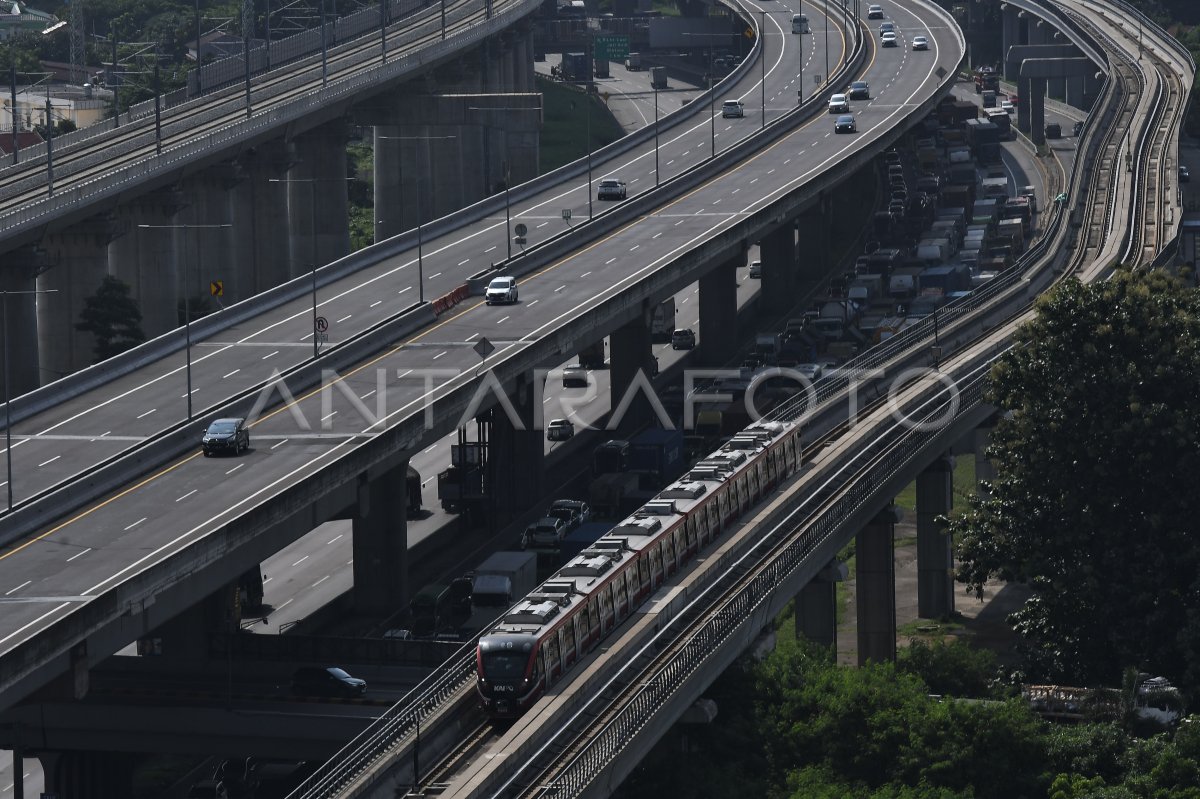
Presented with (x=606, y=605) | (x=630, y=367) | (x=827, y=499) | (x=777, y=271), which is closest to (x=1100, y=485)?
(x=827, y=499)

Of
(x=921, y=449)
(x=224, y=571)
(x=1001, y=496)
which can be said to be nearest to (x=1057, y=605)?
(x=1001, y=496)

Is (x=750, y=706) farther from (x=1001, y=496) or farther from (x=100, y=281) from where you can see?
(x=100, y=281)

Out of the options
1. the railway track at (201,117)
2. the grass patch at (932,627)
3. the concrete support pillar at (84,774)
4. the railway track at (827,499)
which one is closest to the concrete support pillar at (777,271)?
the railway track at (827,499)

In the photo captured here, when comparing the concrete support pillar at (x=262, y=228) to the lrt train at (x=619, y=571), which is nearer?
the lrt train at (x=619, y=571)

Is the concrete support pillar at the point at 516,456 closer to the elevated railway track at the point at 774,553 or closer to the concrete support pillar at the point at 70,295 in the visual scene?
the elevated railway track at the point at 774,553

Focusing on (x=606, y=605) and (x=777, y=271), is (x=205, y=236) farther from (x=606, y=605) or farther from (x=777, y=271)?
(x=606, y=605)

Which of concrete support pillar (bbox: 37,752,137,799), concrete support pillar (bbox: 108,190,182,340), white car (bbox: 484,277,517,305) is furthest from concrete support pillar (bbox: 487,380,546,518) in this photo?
concrete support pillar (bbox: 108,190,182,340)

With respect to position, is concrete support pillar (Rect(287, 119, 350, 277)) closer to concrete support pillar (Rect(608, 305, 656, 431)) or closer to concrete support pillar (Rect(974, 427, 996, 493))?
concrete support pillar (Rect(608, 305, 656, 431))
